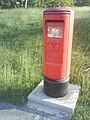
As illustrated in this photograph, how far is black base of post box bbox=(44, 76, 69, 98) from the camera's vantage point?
3.21 m

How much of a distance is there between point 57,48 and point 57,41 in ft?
0.34

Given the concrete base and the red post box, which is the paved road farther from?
the red post box

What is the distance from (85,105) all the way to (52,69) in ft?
2.65

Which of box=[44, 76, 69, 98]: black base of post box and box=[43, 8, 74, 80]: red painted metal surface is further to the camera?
box=[44, 76, 69, 98]: black base of post box

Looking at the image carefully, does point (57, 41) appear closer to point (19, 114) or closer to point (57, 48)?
point (57, 48)

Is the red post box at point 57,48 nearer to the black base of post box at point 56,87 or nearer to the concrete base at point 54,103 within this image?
the black base of post box at point 56,87


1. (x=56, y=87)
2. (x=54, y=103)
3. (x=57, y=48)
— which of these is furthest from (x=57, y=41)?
(x=54, y=103)

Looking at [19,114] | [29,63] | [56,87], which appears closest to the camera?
[19,114]

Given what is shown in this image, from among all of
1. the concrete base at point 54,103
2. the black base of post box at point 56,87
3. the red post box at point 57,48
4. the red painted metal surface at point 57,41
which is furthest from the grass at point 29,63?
the red painted metal surface at point 57,41

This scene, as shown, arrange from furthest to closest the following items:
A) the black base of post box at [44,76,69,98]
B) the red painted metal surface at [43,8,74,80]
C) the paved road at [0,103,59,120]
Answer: the black base of post box at [44,76,69,98] → the paved road at [0,103,59,120] → the red painted metal surface at [43,8,74,80]

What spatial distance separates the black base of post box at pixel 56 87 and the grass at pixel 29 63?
34cm

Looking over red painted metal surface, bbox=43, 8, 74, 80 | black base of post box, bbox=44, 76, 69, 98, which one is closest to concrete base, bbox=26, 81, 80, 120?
black base of post box, bbox=44, 76, 69, 98

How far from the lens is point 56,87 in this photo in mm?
3225

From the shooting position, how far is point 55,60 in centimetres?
308
